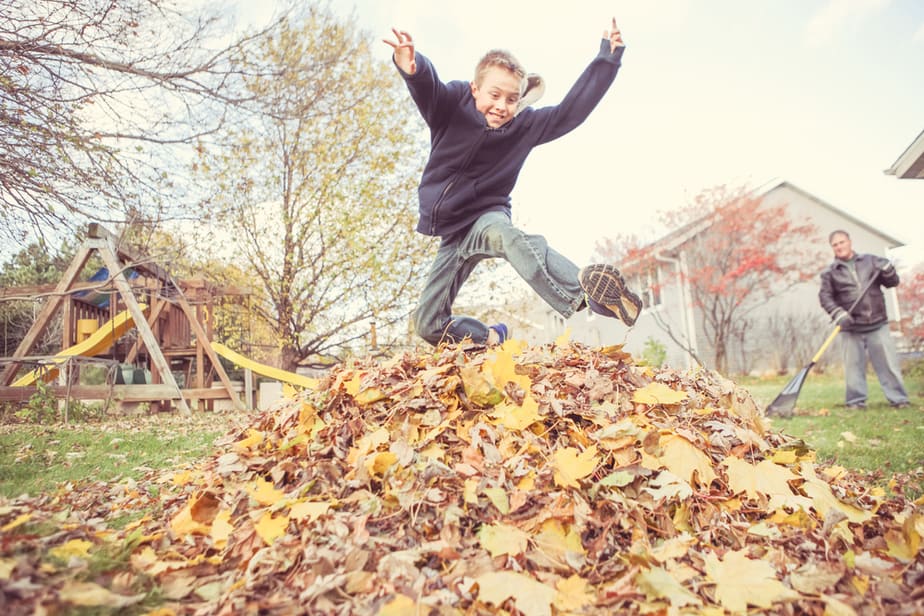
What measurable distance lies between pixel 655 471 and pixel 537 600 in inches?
27.1

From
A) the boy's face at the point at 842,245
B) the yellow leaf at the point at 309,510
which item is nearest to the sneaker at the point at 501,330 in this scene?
the yellow leaf at the point at 309,510

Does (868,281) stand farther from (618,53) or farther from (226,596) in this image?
(226,596)

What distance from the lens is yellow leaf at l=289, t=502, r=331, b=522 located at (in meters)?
1.49

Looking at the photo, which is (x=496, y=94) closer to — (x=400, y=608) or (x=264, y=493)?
(x=264, y=493)

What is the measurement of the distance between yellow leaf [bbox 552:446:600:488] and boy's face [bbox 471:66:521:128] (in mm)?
1955

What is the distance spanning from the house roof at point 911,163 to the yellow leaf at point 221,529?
6.95m

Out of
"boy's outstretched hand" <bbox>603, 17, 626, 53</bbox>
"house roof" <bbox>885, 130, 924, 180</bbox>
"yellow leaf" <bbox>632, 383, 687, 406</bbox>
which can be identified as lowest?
"yellow leaf" <bbox>632, 383, 687, 406</bbox>

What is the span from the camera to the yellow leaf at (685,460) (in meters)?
1.70

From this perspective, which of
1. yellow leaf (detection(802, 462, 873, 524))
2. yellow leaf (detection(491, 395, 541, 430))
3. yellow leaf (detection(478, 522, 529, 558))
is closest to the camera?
yellow leaf (detection(478, 522, 529, 558))

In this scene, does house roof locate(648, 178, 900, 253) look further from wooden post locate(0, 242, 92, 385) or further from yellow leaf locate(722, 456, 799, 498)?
yellow leaf locate(722, 456, 799, 498)

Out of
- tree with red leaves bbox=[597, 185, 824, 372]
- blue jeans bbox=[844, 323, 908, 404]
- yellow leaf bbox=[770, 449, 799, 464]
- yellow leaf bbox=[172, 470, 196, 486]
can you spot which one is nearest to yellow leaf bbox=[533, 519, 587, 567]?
yellow leaf bbox=[770, 449, 799, 464]

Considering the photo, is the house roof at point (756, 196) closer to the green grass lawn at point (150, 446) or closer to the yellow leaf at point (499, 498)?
the green grass lawn at point (150, 446)

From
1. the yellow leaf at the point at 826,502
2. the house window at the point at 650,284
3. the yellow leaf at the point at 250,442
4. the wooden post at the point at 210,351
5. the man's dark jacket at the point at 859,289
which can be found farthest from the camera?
the house window at the point at 650,284

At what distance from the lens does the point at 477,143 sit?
2.96m
